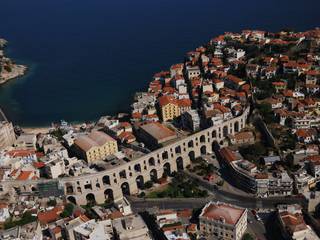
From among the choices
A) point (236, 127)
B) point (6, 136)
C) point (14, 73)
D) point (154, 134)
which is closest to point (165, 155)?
point (154, 134)

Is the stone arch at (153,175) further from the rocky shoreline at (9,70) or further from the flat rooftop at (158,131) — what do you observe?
the rocky shoreline at (9,70)

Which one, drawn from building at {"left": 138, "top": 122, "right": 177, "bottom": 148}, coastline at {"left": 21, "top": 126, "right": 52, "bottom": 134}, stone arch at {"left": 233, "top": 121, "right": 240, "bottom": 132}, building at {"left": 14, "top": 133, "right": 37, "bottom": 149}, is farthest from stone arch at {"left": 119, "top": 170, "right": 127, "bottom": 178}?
coastline at {"left": 21, "top": 126, "right": 52, "bottom": 134}

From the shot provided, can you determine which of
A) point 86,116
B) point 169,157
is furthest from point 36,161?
point 86,116

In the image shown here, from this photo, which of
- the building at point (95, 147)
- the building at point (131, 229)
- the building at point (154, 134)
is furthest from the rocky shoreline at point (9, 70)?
the building at point (131, 229)

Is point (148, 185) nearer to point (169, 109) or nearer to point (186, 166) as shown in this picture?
point (186, 166)

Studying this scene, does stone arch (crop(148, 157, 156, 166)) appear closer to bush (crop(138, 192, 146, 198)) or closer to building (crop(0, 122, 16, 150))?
bush (crop(138, 192, 146, 198))

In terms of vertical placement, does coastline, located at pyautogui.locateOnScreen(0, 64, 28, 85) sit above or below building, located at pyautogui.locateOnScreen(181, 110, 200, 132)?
above
